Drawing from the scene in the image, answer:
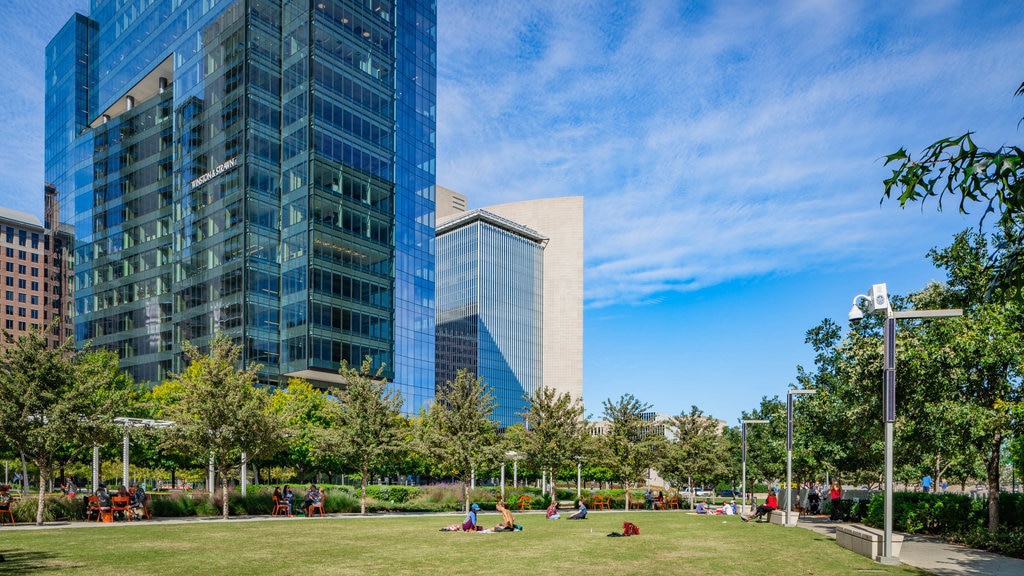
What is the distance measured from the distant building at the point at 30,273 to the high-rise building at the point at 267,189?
63.1 metres

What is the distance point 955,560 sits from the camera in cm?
1773

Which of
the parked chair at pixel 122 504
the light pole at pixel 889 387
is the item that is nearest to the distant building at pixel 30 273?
the parked chair at pixel 122 504

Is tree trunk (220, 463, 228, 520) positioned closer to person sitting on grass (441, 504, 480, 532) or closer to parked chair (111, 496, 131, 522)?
parked chair (111, 496, 131, 522)

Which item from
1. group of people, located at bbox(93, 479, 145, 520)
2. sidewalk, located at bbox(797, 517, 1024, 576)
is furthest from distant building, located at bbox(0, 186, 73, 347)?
sidewalk, located at bbox(797, 517, 1024, 576)

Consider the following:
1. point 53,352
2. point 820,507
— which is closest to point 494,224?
point 820,507

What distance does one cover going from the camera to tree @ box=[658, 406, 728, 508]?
53.6 metres

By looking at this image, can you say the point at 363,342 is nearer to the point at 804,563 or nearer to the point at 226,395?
the point at 226,395

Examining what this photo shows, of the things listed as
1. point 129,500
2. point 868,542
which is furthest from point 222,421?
point 868,542

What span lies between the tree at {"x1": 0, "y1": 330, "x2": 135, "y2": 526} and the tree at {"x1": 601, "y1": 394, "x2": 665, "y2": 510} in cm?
3073

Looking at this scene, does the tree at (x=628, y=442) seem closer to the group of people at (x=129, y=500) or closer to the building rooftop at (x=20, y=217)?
the group of people at (x=129, y=500)

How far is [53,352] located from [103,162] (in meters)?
81.5

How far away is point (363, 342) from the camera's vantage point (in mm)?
79000

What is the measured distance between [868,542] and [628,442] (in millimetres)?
31808

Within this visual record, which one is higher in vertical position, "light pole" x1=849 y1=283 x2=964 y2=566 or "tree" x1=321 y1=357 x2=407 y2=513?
"light pole" x1=849 y1=283 x2=964 y2=566
